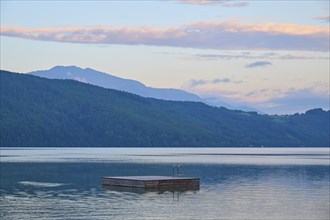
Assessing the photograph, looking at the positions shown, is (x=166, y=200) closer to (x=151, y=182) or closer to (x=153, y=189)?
(x=153, y=189)

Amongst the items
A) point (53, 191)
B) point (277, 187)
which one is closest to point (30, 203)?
point (53, 191)

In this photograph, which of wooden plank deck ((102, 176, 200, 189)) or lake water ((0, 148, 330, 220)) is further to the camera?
wooden plank deck ((102, 176, 200, 189))

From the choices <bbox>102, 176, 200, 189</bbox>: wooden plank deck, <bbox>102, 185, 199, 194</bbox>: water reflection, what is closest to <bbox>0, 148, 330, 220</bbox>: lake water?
<bbox>102, 185, 199, 194</bbox>: water reflection

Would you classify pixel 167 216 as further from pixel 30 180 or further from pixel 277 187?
pixel 30 180

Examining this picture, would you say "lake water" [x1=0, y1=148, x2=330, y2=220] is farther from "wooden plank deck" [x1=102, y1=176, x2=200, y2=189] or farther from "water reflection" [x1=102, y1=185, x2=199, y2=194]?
"wooden plank deck" [x1=102, y1=176, x2=200, y2=189]

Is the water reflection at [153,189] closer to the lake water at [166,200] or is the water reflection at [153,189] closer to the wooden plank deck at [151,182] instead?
the lake water at [166,200]

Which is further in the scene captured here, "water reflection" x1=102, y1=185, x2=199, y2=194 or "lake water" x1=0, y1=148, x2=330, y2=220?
"water reflection" x1=102, y1=185, x2=199, y2=194

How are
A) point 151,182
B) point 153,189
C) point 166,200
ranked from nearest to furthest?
point 166,200
point 153,189
point 151,182

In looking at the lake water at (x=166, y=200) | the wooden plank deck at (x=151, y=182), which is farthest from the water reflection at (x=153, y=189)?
the wooden plank deck at (x=151, y=182)

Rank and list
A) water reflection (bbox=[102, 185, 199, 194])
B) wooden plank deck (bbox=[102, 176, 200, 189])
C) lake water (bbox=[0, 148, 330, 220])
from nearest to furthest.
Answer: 1. lake water (bbox=[0, 148, 330, 220])
2. water reflection (bbox=[102, 185, 199, 194])
3. wooden plank deck (bbox=[102, 176, 200, 189])

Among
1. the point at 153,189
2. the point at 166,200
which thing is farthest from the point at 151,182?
the point at 166,200

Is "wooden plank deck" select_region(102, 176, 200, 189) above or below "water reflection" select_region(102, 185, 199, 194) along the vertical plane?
above

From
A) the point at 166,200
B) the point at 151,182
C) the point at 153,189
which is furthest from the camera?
the point at 151,182

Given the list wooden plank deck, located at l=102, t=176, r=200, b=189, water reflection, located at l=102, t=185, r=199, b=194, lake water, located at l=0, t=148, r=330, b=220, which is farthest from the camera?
wooden plank deck, located at l=102, t=176, r=200, b=189
